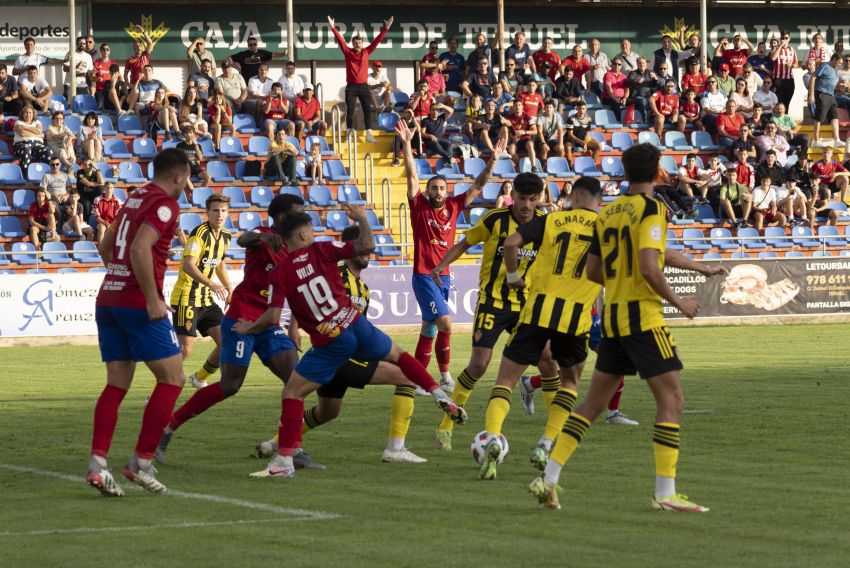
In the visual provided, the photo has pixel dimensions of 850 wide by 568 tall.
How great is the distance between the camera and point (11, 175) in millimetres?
29328

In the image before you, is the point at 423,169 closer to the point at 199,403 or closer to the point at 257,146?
the point at 257,146

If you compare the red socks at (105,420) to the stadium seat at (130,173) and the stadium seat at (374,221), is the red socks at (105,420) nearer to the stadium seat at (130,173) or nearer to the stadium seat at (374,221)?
the stadium seat at (130,173)

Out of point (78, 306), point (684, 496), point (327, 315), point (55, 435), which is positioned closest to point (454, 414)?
point (327, 315)

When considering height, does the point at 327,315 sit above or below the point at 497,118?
below

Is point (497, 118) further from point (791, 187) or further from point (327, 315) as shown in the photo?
point (327, 315)

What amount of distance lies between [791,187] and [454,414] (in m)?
25.1

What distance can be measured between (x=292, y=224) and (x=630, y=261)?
2.74 m

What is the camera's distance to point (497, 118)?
33312 millimetres

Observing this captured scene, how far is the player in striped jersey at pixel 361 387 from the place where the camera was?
10.3 m

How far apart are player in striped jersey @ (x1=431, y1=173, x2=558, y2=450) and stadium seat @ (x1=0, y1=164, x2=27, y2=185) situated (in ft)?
63.7

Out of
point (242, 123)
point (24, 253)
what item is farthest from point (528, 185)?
point (242, 123)

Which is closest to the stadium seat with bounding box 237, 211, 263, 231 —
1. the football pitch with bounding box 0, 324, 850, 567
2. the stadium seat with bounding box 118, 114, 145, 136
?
the stadium seat with bounding box 118, 114, 145, 136

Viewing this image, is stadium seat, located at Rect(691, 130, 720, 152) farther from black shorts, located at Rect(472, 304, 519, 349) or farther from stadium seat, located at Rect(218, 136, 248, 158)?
black shorts, located at Rect(472, 304, 519, 349)

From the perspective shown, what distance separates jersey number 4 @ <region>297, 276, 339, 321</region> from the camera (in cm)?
982
